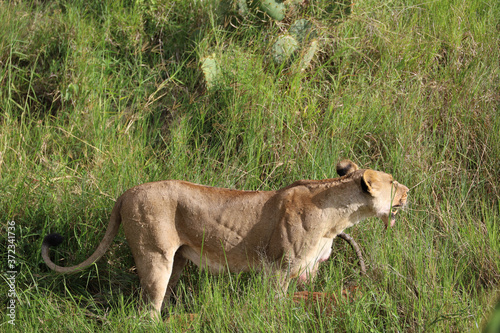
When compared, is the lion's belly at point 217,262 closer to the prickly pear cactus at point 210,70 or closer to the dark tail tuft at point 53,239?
the dark tail tuft at point 53,239

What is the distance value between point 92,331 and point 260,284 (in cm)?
102

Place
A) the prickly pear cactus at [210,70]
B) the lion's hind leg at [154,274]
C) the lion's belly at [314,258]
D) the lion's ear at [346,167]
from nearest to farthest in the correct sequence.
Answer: the lion's hind leg at [154,274] < the lion's belly at [314,258] < the lion's ear at [346,167] < the prickly pear cactus at [210,70]

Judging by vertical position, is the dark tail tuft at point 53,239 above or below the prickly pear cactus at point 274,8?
below

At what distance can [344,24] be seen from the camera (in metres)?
5.92

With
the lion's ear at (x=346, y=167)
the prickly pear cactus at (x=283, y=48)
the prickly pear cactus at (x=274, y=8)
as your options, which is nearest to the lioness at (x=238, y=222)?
the lion's ear at (x=346, y=167)

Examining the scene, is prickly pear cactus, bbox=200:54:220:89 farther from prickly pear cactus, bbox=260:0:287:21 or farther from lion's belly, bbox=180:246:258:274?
lion's belly, bbox=180:246:258:274

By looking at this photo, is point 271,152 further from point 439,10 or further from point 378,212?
point 439,10

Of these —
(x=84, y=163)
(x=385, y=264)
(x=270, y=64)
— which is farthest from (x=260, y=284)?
(x=270, y=64)

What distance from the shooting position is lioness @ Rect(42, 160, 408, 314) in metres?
3.54

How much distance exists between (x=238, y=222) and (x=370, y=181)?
0.86m

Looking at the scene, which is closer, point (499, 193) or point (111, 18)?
point (499, 193)

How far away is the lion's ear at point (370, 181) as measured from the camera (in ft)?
11.7

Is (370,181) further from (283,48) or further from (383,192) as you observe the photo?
(283,48)

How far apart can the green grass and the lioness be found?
0.66 ft
